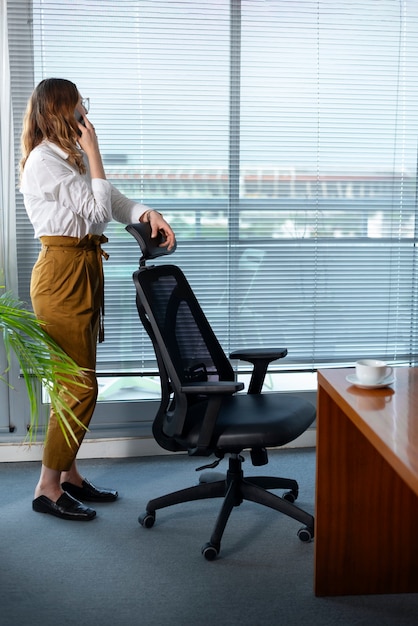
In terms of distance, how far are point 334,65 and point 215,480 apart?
6.55 feet

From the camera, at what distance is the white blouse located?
2.81 metres

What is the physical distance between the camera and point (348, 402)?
6.47 feet

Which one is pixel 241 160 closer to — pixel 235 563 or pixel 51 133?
pixel 51 133

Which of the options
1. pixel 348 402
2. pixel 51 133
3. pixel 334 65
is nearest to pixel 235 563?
pixel 348 402

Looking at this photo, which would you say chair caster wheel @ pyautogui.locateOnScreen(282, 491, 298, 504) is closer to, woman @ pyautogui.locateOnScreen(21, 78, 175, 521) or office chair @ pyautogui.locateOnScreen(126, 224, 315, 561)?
office chair @ pyautogui.locateOnScreen(126, 224, 315, 561)

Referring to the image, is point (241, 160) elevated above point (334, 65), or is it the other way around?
point (334, 65)

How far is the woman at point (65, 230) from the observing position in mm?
2836

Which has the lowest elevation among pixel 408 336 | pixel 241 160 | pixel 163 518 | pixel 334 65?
pixel 163 518

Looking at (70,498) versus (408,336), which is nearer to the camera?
(70,498)

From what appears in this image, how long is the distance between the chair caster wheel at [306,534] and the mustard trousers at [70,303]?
3.02 ft

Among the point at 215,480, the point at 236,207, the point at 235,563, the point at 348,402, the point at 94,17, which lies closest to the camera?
the point at 348,402

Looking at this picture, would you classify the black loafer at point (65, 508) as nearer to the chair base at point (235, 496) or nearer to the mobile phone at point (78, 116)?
the chair base at point (235, 496)

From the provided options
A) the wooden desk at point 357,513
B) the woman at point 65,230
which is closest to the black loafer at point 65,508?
the woman at point 65,230

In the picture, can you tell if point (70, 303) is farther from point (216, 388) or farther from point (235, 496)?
point (235, 496)
